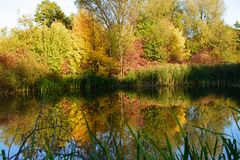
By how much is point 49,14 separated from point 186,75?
15.1 metres

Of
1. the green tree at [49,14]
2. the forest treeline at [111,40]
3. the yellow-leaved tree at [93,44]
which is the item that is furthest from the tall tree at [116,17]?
the green tree at [49,14]

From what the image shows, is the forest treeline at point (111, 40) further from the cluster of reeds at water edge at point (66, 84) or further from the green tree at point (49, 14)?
the cluster of reeds at water edge at point (66, 84)

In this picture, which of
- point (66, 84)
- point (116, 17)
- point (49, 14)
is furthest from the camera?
point (49, 14)

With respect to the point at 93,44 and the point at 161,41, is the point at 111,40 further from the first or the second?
the point at 161,41

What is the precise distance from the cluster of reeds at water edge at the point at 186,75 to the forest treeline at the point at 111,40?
180 cm

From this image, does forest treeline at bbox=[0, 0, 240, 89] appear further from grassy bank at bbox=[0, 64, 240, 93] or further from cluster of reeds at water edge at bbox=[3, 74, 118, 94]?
Answer: grassy bank at bbox=[0, 64, 240, 93]

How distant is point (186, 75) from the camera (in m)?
23.2

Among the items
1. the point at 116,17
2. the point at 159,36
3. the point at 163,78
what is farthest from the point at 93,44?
the point at 159,36

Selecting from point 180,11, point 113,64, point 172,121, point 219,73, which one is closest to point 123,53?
point 113,64

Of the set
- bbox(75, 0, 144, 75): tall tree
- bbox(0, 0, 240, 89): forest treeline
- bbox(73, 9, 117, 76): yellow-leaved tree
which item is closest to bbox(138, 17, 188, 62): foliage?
bbox(0, 0, 240, 89): forest treeline

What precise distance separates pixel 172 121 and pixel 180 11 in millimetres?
29471

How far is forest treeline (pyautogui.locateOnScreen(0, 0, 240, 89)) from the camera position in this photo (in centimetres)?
2152

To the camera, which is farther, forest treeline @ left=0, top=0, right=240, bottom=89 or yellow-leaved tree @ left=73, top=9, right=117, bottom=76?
yellow-leaved tree @ left=73, top=9, right=117, bottom=76

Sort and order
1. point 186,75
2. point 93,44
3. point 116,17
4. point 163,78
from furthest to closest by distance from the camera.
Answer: point 116,17 < point 93,44 < point 186,75 < point 163,78
